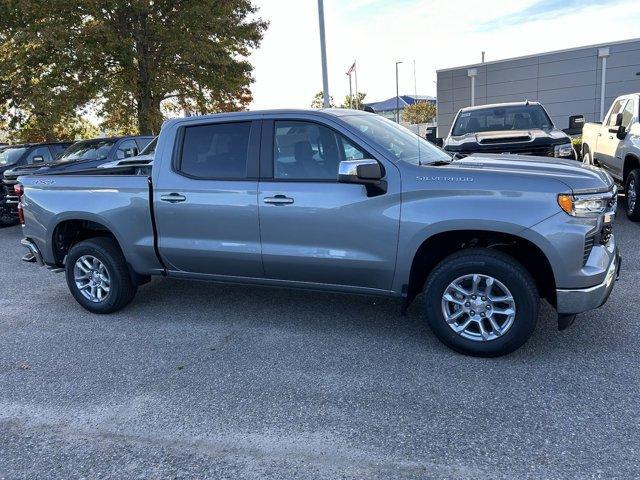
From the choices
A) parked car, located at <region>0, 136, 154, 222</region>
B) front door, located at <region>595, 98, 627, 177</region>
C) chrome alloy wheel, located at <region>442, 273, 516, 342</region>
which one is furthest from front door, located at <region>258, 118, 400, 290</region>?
parked car, located at <region>0, 136, 154, 222</region>

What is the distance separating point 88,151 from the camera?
1133cm

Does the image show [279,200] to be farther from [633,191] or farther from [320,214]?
[633,191]

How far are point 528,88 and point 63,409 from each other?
90.0 feet

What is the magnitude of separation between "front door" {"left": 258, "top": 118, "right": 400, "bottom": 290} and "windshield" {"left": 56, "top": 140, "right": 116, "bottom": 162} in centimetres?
780

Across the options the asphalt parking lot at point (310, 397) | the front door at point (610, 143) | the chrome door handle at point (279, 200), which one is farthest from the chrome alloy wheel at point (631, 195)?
the chrome door handle at point (279, 200)

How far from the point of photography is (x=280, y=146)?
14.8 ft

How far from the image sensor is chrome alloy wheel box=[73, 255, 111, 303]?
5352mm

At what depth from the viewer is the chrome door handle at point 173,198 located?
476cm

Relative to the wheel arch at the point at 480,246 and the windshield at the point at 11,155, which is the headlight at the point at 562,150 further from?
the windshield at the point at 11,155

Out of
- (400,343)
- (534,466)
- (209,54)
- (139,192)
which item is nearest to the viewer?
(534,466)

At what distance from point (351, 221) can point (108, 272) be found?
257 centimetres

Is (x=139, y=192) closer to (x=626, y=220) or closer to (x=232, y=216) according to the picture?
(x=232, y=216)

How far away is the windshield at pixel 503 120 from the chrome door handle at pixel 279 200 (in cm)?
589

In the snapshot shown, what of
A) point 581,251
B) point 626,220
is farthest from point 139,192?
point 626,220
